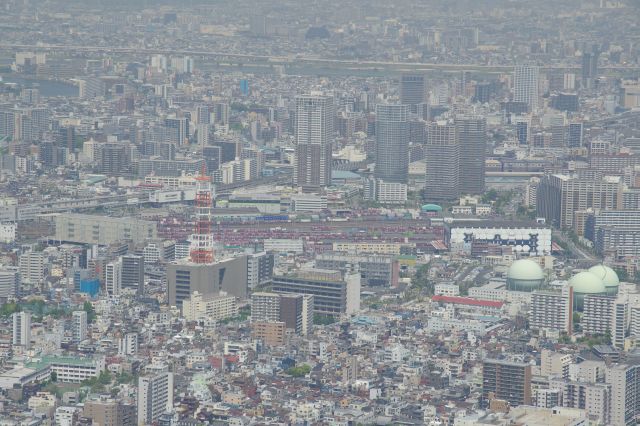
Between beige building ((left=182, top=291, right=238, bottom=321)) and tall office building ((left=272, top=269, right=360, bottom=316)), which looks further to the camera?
tall office building ((left=272, top=269, right=360, bottom=316))

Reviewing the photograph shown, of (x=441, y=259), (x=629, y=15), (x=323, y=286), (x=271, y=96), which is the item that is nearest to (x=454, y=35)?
(x=629, y=15)

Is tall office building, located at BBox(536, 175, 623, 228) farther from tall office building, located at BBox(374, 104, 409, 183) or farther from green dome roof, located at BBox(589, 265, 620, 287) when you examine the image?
green dome roof, located at BBox(589, 265, 620, 287)

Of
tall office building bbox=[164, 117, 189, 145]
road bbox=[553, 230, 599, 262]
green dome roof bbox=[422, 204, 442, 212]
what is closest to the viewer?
road bbox=[553, 230, 599, 262]

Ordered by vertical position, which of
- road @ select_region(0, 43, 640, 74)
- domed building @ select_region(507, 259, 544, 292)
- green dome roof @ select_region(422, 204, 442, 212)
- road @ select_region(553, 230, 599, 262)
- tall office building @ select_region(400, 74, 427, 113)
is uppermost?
tall office building @ select_region(400, 74, 427, 113)

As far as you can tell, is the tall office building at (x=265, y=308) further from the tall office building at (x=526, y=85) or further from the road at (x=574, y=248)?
the tall office building at (x=526, y=85)

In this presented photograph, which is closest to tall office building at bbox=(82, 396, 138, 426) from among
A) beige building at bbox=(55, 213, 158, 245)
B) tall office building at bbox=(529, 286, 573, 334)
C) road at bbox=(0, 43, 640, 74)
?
tall office building at bbox=(529, 286, 573, 334)

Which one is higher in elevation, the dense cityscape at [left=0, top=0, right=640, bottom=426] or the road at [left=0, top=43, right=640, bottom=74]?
the road at [left=0, top=43, right=640, bottom=74]

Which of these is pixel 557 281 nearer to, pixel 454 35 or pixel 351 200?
pixel 351 200
